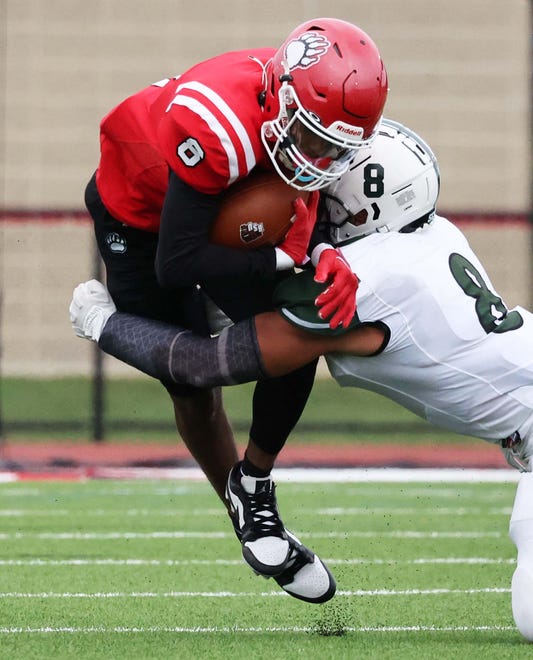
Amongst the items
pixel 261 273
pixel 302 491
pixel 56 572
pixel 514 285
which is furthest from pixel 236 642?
pixel 514 285

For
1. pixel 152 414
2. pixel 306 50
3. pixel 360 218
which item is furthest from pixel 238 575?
pixel 152 414

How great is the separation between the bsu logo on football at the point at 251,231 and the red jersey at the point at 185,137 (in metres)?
0.11

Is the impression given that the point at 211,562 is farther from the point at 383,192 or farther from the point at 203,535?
the point at 383,192

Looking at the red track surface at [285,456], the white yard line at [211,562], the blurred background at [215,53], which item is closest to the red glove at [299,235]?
the white yard line at [211,562]

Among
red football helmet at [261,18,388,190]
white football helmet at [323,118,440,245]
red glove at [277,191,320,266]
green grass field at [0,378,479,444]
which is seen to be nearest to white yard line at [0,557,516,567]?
white football helmet at [323,118,440,245]

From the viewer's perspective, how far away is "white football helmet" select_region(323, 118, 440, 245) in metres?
3.41

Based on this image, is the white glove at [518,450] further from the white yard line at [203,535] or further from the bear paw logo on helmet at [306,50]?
the white yard line at [203,535]

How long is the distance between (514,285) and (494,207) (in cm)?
101

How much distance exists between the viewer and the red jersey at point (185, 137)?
10.3 feet

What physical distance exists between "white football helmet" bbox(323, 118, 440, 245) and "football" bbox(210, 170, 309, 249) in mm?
171

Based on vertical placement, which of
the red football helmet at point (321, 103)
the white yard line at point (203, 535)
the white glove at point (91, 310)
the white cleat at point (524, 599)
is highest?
the red football helmet at point (321, 103)

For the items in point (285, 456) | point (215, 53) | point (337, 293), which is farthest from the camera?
point (215, 53)

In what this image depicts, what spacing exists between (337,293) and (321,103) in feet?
1.40

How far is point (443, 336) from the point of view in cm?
322
